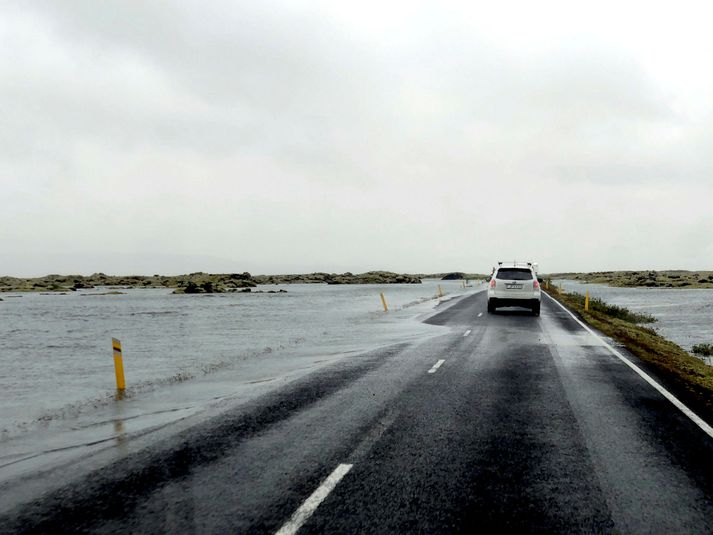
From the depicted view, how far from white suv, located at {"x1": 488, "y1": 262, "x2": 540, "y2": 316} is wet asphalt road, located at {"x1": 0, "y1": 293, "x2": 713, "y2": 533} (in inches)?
648

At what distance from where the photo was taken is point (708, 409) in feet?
27.8

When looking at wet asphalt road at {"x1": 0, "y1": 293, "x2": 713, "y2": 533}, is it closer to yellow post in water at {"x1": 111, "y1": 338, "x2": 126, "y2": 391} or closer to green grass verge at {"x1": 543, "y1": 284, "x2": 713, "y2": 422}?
green grass verge at {"x1": 543, "y1": 284, "x2": 713, "y2": 422}

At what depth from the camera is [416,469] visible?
5.62 m

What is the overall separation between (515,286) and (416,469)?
2220 centimetres

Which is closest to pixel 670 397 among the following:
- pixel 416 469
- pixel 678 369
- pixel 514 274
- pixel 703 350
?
pixel 678 369

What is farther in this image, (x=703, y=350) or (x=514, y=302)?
(x=514, y=302)

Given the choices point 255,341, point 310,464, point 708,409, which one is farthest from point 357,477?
point 255,341

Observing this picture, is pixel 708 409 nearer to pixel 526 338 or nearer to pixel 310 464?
pixel 310 464

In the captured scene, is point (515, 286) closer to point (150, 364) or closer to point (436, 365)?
point (436, 365)

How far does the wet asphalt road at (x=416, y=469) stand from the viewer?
176 inches

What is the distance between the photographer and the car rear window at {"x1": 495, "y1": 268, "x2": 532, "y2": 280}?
2630cm

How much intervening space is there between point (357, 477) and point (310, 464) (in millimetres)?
642

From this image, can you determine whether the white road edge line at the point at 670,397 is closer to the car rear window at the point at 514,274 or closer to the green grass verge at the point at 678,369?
the green grass verge at the point at 678,369

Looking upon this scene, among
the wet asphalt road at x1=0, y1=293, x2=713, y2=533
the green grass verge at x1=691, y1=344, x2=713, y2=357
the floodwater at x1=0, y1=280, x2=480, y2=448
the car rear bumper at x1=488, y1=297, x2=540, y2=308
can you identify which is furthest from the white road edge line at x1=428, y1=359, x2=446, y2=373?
the car rear bumper at x1=488, y1=297, x2=540, y2=308
